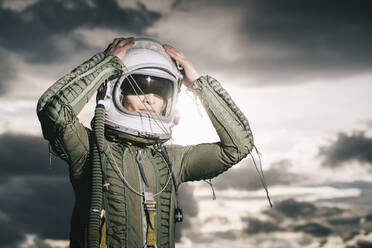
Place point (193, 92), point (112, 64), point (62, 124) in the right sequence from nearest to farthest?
point (62, 124) < point (112, 64) < point (193, 92)

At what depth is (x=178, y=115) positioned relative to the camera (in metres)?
4.55

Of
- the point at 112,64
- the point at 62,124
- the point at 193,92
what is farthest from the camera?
the point at 193,92

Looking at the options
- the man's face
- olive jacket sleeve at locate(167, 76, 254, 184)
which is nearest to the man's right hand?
the man's face

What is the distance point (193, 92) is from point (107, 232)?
1.69m

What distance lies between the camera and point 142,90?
4391mm

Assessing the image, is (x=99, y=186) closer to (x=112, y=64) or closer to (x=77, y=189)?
(x=77, y=189)

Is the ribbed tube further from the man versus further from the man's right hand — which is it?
the man's right hand

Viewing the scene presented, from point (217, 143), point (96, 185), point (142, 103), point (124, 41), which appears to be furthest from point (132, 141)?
point (124, 41)

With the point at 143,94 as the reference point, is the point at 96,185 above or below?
below

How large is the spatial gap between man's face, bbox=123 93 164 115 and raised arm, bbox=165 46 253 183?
42 cm

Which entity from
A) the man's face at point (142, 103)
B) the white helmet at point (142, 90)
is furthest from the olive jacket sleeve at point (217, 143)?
the man's face at point (142, 103)

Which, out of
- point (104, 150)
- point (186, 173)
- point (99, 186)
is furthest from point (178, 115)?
point (99, 186)

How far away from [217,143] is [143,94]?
3.12 ft

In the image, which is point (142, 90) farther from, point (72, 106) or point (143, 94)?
point (72, 106)
